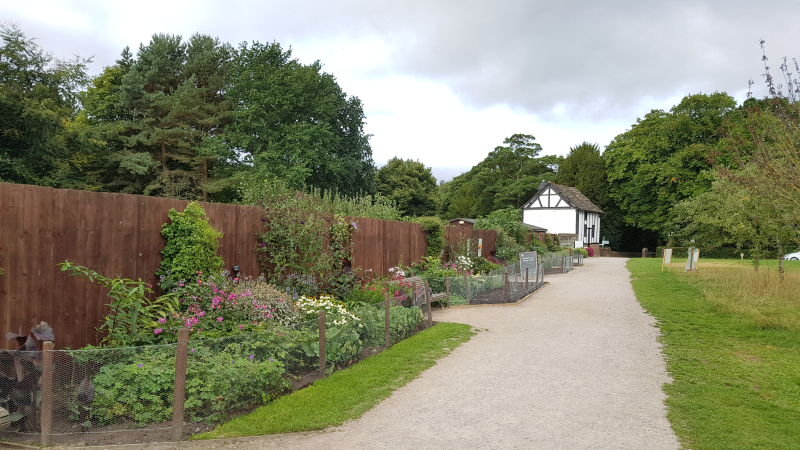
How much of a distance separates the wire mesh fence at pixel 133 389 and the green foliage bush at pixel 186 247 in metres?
1.99

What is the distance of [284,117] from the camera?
33.9 meters

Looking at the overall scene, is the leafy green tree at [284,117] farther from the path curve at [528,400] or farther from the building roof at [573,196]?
the building roof at [573,196]

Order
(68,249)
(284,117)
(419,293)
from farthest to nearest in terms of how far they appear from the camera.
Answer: (284,117) → (419,293) → (68,249)

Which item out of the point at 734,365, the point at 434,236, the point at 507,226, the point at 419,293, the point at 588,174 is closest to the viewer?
the point at 734,365

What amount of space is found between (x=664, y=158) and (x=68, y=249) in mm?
51804

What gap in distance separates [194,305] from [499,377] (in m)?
4.22

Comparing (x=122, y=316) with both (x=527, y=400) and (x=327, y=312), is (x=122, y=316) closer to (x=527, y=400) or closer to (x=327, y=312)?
(x=327, y=312)

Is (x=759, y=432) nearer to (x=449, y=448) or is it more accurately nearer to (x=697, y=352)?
(x=449, y=448)

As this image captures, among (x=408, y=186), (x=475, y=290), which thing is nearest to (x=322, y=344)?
(x=475, y=290)

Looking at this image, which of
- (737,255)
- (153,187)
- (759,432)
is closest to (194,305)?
(759,432)

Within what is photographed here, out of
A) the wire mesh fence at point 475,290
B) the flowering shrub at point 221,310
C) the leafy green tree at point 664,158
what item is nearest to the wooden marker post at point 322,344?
the flowering shrub at point 221,310

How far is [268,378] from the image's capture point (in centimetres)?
557

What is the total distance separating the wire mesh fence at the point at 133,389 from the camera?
14.4 feet

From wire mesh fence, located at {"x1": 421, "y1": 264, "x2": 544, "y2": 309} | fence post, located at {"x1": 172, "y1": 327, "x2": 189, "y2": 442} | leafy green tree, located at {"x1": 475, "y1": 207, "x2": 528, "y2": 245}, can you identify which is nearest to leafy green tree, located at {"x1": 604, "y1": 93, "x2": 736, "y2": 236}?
leafy green tree, located at {"x1": 475, "y1": 207, "x2": 528, "y2": 245}
